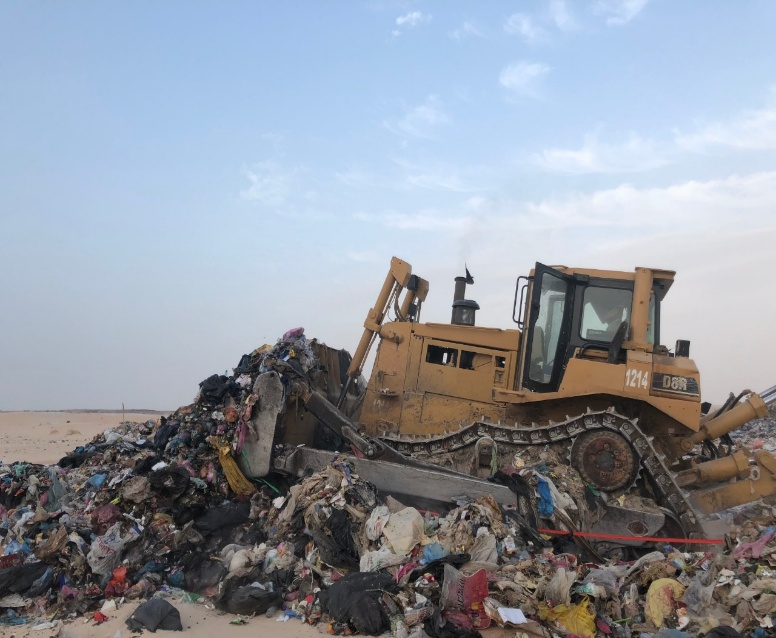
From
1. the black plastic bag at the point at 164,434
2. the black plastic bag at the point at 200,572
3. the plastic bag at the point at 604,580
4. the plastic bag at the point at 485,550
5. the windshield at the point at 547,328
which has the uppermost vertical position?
the windshield at the point at 547,328

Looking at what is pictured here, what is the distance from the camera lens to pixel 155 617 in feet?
14.2

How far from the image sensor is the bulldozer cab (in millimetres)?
7047

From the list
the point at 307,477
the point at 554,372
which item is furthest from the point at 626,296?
the point at 307,477

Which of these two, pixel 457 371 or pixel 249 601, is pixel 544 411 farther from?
pixel 249 601

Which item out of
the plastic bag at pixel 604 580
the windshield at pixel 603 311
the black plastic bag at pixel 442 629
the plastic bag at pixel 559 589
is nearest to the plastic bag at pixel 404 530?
the black plastic bag at pixel 442 629

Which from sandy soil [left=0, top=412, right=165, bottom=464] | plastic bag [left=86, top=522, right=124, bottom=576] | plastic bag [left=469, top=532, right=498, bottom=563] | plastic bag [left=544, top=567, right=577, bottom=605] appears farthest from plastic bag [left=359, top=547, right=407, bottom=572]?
sandy soil [left=0, top=412, right=165, bottom=464]

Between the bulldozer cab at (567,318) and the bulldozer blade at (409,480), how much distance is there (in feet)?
5.92

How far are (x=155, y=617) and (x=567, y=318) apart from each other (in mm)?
4934

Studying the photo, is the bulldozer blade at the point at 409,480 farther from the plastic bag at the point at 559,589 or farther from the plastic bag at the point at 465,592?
the plastic bag at the point at 465,592

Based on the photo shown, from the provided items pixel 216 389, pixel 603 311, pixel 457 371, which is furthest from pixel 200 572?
pixel 603 311

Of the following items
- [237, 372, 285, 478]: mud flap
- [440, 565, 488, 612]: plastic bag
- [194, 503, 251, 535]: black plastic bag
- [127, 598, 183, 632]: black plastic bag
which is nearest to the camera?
[440, 565, 488, 612]: plastic bag

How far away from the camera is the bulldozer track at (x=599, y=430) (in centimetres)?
616

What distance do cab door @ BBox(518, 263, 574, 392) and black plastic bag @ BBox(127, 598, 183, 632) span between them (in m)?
4.21

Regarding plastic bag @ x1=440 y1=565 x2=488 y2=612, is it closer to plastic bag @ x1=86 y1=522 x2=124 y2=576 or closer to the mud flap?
the mud flap
